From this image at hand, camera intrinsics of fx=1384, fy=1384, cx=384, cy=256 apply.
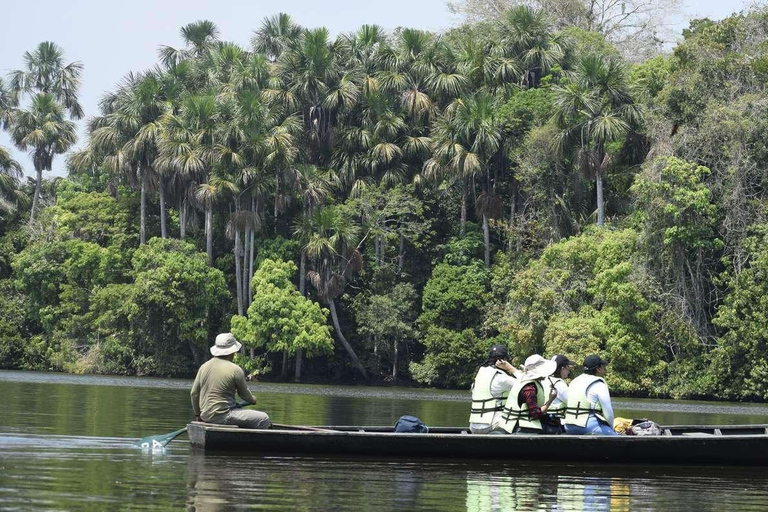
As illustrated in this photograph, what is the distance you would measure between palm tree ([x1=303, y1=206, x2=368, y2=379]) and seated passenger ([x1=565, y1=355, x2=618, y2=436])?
4170cm

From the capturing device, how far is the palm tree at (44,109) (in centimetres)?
7400

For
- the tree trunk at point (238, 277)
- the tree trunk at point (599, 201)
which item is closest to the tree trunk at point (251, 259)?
the tree trunk at point (238, 277)

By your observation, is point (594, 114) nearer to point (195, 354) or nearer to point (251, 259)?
point (251, 259)

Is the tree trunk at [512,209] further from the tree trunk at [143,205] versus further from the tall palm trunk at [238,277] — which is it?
the tree trunk at [143,205]

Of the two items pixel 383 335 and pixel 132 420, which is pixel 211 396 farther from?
pixel 383 335

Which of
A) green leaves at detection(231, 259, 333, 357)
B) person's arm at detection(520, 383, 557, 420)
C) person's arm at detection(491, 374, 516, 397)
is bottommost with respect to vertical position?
person's arm at detection(520, 383, 557, 420)

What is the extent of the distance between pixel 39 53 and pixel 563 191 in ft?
118

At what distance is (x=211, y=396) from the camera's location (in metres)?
18.1

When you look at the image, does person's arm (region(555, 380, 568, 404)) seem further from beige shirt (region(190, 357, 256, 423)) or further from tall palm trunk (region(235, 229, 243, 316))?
tall palm trunk (region(235, 229, 243, 316))

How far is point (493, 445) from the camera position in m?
18.2

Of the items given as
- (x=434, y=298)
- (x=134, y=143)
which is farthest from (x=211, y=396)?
(x=134, y=143)

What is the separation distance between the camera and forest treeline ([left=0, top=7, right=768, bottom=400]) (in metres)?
50.9

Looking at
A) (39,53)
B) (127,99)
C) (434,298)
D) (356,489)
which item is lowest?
(356,489)

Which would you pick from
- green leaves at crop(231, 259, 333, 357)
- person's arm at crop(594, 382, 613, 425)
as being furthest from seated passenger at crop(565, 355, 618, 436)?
green leaves at crop(231, 259, 333, 357)
